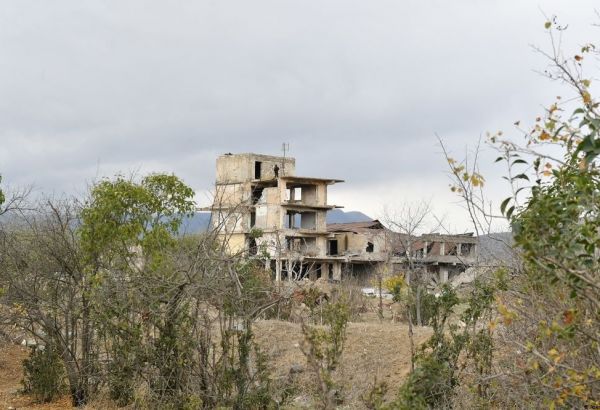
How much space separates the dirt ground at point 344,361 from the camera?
12.5 meters

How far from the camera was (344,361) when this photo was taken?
14.4 m

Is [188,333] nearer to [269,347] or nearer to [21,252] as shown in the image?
[21,252]

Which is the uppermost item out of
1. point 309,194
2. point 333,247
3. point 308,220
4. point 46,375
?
point 309,194

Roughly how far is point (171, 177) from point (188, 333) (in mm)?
3788

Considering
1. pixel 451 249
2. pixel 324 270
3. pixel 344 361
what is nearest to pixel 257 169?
pixel 324 270

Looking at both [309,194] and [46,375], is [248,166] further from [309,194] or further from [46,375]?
[46,375]

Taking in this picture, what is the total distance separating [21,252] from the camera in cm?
1284

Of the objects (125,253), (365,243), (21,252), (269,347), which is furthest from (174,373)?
(365,243)

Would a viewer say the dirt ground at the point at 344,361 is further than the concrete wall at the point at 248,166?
No

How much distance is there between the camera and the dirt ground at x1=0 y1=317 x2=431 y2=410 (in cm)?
1247

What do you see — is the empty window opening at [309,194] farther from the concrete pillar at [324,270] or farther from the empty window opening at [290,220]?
the concrete pillar at [324,270]

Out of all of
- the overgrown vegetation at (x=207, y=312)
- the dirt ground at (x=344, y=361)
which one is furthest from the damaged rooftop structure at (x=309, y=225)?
the overgrown vegetation at (x=207, y=312)

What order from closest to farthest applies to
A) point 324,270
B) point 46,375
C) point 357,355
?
point 46,375
point 357,355
point 324,270

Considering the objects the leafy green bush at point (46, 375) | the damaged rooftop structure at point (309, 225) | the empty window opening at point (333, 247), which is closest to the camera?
the leafy green bush at point (46, 375)
